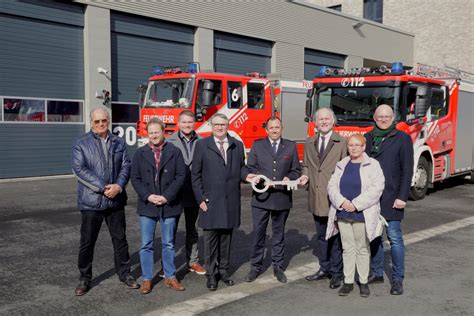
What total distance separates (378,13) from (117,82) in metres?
23.3

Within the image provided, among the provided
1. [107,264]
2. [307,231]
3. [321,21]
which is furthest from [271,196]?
[321,21]

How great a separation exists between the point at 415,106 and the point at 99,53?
34.0 feet

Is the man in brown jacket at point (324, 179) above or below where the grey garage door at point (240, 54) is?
below

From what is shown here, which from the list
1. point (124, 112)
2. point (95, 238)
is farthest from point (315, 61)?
point (95, 238)

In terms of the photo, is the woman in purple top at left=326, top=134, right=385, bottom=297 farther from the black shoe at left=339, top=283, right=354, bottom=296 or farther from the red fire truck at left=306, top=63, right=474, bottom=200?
the red fire truck at left=306, top=63, right=474, bottom=200

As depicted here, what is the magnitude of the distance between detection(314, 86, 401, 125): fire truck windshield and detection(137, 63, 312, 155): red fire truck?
258cm

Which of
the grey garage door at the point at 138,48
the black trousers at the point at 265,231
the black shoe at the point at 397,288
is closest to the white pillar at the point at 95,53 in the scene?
the grey garage door at the point at 138,48

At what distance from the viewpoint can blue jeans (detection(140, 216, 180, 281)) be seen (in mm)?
4773

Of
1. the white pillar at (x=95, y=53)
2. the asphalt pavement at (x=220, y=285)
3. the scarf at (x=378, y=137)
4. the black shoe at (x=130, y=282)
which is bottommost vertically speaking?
the asphalt pavement at (x=220, y=285)

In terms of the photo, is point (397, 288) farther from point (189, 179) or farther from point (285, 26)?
point (285, 26)

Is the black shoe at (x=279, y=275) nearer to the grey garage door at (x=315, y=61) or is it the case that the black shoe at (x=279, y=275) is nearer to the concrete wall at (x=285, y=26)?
the concrete wall at (x=285, y=26)

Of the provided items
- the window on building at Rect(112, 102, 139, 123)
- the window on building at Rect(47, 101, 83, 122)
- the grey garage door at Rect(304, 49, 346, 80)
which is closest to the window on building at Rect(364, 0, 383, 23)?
the grey garage door at Rect(304, 49, 346, 80)

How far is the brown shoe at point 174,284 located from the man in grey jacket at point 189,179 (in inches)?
21.6

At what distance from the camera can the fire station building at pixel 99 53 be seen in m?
14.3
